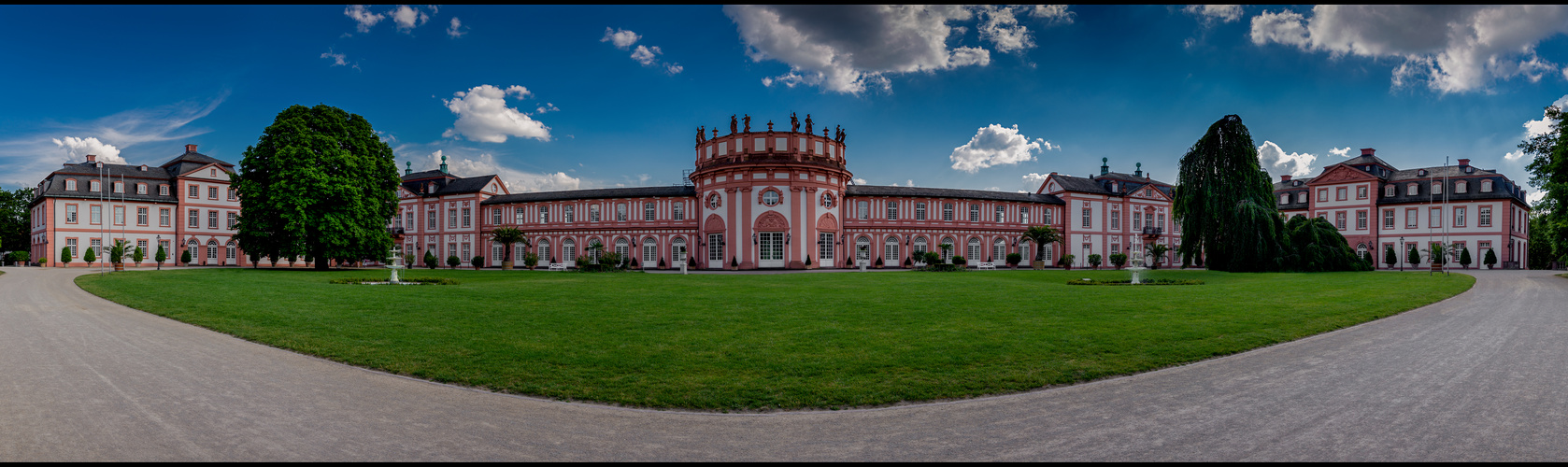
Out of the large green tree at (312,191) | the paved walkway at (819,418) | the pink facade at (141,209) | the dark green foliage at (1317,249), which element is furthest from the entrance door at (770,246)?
the pink facade at (141,209)

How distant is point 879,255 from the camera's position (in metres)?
48.3

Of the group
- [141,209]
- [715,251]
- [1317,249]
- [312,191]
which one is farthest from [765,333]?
[141,209]

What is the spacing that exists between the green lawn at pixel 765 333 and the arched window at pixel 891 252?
29646 mm

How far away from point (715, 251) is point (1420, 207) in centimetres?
5895

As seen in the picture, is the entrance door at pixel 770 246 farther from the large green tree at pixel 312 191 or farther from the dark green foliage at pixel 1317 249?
the dark green foliage at pixel 1317 249

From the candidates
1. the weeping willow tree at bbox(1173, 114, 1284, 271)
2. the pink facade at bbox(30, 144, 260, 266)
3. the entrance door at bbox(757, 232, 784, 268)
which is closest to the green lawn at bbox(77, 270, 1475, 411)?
the weeping willow tree at bbox(1173, 114, 1284, 271)

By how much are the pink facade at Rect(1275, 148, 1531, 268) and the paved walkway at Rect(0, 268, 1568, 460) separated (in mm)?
57767

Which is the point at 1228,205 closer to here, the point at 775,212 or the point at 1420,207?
the point at 775,212

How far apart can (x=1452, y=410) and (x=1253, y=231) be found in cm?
3184

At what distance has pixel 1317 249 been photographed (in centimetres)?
3381

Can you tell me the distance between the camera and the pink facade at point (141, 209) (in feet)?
168

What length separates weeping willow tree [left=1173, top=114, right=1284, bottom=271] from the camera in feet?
106

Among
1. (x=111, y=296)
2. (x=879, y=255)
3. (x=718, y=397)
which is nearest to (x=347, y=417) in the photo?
(x=718, y=397)

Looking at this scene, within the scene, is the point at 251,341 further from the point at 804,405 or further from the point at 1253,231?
the point at 1253,231
